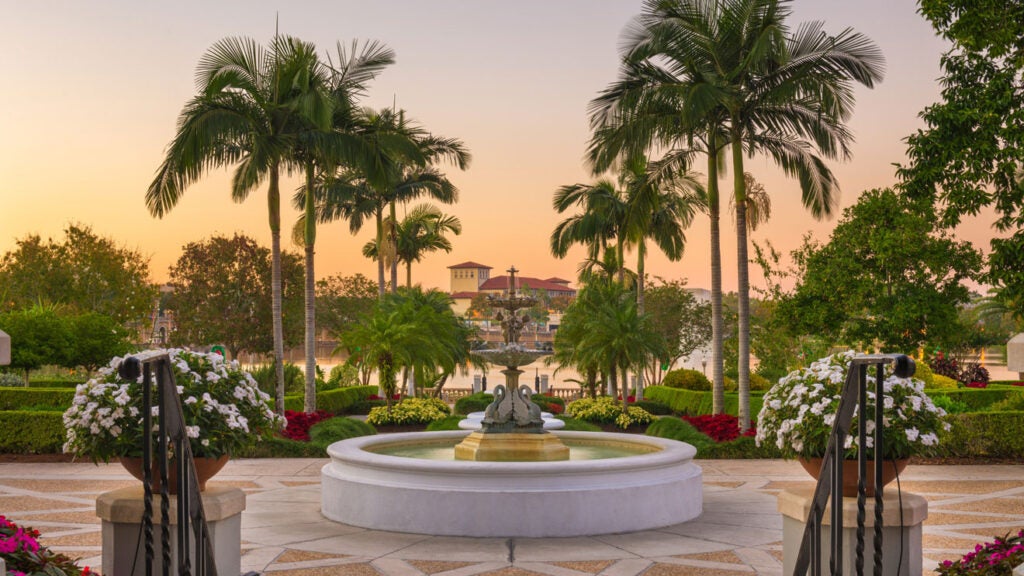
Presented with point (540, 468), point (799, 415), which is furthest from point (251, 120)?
point (799, 415)

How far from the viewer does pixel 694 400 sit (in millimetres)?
28969

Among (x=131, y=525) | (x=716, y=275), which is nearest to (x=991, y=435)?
(x=716, y=275)

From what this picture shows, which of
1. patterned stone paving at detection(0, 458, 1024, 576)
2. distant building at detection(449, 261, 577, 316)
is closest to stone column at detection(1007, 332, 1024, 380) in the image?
patterned stone paving at detection(0, 458, 1024, 576)

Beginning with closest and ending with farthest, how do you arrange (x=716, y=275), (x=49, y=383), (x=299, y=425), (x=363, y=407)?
(x=299, y=425) < (x=716, y=275) < (x=49, y=383) < (x=363, y=407)

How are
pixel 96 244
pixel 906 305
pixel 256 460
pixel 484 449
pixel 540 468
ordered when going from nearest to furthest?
pixel 540 468, pixel 484 449, pixel 256 460, pixel 906 305, pixel 96 244

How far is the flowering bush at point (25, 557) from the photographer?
5.03 m

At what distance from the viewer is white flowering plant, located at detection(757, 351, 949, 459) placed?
→ 6.78m

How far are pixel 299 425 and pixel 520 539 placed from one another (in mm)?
11922

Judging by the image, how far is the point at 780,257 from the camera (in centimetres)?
3316

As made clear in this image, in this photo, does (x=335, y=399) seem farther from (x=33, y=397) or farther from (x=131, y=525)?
(x=131, y=525)

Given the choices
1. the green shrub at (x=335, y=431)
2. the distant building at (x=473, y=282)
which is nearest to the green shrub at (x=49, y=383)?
the green shrub at (x=335, y=431)

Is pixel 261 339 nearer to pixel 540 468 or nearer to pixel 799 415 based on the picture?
pixel 540 468

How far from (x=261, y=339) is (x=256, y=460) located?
1142 inches

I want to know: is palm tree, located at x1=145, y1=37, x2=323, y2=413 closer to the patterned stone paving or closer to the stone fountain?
the patterned stone paving
